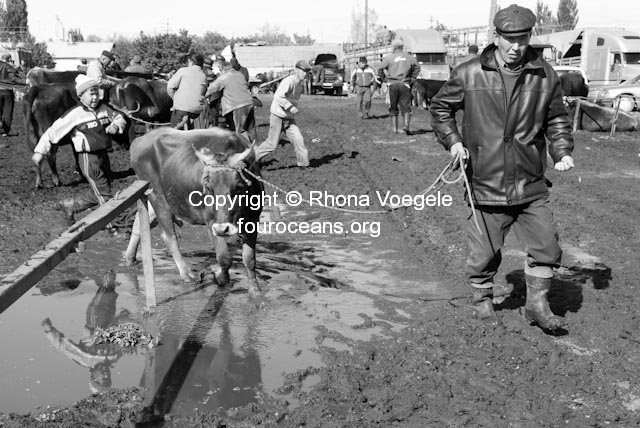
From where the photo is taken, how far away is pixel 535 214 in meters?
5.57

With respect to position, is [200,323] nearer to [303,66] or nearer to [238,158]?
[238,158]

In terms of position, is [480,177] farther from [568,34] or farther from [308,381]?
[568,34]

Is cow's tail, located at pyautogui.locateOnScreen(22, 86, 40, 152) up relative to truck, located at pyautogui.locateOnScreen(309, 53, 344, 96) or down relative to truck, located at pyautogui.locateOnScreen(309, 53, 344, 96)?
up

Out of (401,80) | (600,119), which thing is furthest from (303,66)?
(600,119)

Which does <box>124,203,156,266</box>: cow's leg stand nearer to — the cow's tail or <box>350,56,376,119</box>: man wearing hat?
the cow's tail

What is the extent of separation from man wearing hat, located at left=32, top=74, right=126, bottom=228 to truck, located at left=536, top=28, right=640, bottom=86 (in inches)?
1005

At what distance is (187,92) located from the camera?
46.2 feet

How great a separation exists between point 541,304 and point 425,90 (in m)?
22.4

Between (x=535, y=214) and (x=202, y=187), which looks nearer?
(x=535, y=214)

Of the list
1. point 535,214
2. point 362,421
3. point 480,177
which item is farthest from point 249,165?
point 362,421

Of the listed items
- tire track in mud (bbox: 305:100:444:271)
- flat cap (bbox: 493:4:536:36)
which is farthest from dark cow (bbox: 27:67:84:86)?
flat cap (bbox: 493:4:536:36)

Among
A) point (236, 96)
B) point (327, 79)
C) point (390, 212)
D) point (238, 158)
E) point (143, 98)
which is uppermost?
point (238, 158)

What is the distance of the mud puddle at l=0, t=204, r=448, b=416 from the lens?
5055 mm

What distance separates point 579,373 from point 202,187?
370 centimetres
